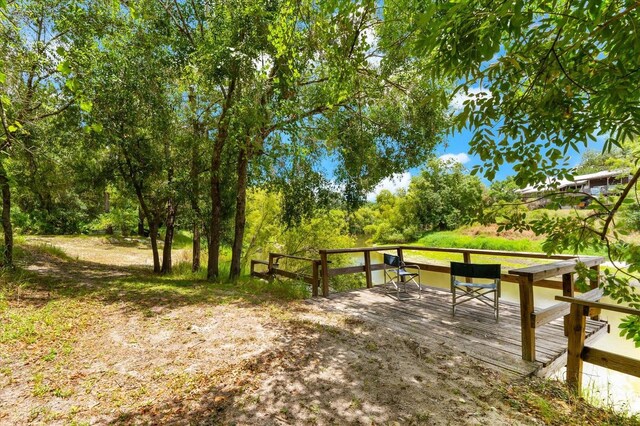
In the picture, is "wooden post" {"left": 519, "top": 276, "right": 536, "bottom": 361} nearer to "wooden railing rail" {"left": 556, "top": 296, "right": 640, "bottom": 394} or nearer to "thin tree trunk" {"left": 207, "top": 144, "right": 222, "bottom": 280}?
"wooden railing rail" {"left": 556, "top": 296, "right": 640, "bottom": 394}

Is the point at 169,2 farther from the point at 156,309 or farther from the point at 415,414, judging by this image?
the point at 415,414

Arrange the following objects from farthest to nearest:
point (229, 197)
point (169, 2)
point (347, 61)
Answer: point (229, 197), point (169, 2), point (347, 61)

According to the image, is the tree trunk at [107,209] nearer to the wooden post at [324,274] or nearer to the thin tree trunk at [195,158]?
the thin tree trunk at [195,158]

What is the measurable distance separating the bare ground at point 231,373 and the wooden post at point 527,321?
535 mm

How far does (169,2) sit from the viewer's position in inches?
267

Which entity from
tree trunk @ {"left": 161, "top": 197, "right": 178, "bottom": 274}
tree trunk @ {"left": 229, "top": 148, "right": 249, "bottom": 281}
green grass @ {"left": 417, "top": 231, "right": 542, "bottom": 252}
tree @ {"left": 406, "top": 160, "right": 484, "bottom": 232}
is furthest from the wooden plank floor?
tree @ {"left": 406, "top": 160, "right": 484, "bottom": 232}

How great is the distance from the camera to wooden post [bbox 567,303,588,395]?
2.81 m

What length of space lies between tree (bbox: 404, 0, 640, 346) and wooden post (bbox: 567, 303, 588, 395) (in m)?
1.07

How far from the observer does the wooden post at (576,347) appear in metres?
2.81

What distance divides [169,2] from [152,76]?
2.48 meters

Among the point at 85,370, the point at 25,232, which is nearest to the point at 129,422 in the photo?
the point at 85,370

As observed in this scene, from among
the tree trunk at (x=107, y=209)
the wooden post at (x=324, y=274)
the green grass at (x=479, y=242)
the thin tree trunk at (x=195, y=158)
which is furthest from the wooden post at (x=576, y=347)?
the tree trunk at (x=107, y=209)

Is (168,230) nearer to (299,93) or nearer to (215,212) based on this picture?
(215,212)

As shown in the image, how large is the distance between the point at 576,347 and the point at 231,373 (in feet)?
10.9
